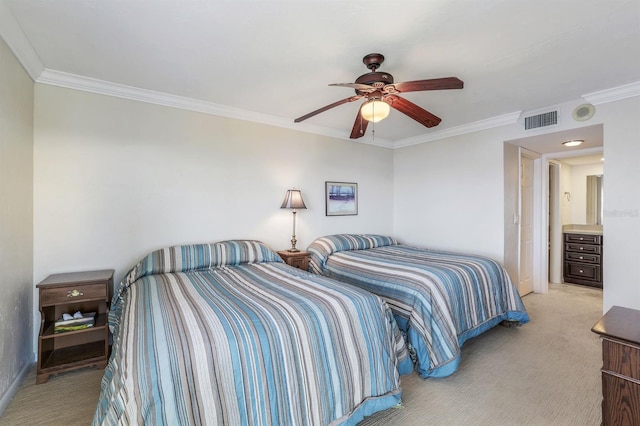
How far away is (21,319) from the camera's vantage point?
2.16 metres

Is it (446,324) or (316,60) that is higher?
(316,60)

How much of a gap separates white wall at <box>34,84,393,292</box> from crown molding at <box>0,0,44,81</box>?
0.23m

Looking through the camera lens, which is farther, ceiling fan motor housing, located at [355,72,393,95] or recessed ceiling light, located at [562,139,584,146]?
recessed ceiling light, located at [562,139,584,146]

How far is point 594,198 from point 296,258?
17.2 ft

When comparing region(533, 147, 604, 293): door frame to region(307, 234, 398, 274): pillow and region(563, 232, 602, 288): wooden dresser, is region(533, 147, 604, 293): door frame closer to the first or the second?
region(563, 232, 602, 288): wooden dresser

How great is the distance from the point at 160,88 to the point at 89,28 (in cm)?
90

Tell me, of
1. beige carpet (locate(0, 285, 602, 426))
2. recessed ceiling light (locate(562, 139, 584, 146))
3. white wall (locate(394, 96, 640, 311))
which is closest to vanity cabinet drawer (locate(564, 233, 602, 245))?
recessed ceiling light (locate(562, 139, 584, 146))

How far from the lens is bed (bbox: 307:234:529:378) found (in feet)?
7.18

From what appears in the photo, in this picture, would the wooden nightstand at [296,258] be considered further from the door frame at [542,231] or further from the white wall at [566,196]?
the white wall at [566,196]

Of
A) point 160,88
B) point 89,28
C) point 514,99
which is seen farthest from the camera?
point 514,99

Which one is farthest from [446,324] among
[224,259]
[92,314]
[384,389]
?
[92,314]

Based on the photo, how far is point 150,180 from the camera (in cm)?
287

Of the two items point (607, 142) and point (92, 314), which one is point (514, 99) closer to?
point (607, 142)

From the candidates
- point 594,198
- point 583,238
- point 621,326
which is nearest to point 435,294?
point 621,326
